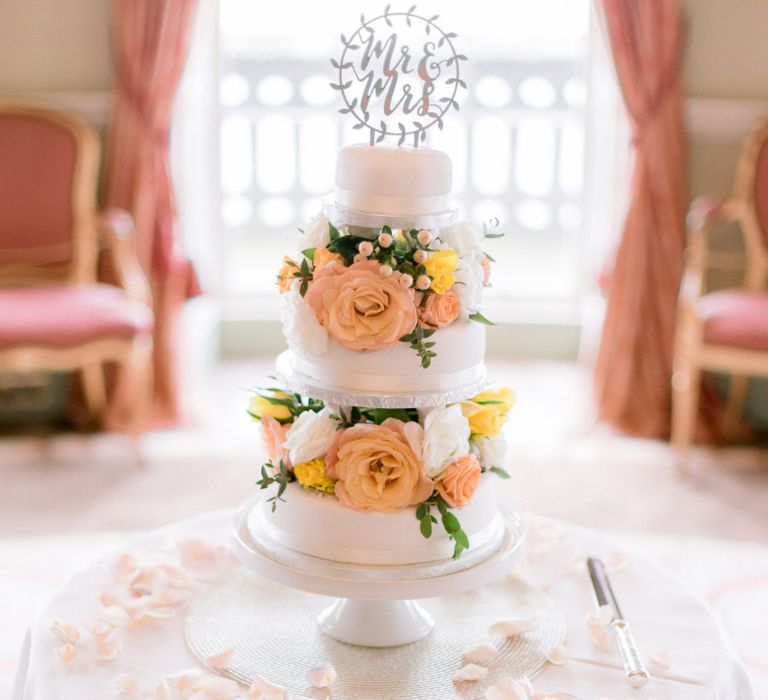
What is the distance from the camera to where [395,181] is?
68.4 inches

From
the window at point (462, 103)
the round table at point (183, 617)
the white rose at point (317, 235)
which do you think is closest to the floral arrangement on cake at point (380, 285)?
the white rose at point (317, 235)

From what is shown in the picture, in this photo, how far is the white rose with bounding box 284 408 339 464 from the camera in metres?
1.72

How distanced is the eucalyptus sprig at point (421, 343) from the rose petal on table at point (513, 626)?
469 millimetres

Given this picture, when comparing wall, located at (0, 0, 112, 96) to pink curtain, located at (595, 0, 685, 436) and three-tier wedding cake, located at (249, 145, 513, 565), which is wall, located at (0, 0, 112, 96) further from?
three-tier wedding cake, located at (249, 145, 513, 565)

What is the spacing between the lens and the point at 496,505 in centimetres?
193

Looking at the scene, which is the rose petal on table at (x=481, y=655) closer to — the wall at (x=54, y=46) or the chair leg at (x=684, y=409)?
the chair leg at (x=684, y=409)

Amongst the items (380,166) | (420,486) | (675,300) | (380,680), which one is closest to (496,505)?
(420,486)

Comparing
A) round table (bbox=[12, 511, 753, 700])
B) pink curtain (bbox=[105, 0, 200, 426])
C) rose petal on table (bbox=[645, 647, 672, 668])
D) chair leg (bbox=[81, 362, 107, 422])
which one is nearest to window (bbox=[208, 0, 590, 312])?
pink curtain (bbox=[105, 0, 200, 426])

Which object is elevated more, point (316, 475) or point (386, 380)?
point (386, 380)

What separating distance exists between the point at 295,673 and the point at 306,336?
54cm

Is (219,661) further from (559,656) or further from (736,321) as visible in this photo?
(736,321)

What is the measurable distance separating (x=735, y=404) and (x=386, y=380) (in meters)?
2.92

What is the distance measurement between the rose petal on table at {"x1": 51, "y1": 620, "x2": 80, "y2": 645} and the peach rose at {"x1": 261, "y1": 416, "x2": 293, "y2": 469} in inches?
16.5

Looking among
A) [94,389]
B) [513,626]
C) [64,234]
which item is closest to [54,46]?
[64,234]
